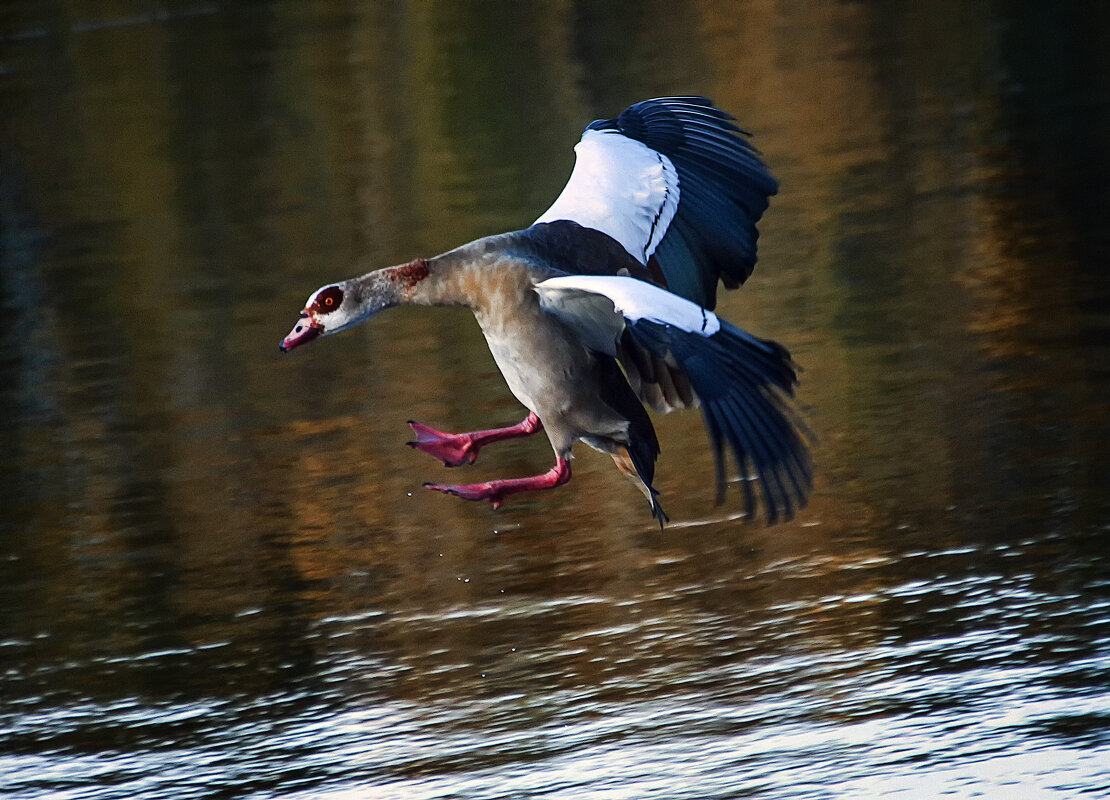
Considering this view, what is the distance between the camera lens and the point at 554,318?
6.77 m

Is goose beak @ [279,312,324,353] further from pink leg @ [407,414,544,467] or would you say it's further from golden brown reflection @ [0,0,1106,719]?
golden brown reflection @ [0,0,1106,719]

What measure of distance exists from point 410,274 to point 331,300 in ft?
1.02

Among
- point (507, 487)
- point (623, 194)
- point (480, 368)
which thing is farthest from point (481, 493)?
point (480, 368)

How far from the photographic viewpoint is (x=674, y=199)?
7367 millimetres

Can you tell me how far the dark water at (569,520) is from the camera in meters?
6.59

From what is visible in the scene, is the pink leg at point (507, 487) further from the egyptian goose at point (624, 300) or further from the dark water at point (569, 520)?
the dark water at point (569, 520)

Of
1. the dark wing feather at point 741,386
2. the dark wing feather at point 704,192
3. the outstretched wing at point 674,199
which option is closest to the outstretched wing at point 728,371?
the dark wing feather at point 741,386

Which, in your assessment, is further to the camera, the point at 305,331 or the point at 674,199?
the point at 674,199

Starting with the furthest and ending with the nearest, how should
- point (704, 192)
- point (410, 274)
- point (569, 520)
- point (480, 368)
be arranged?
point (480, 368)
point (569, 520)
point (704, 192)
point (410, 274)

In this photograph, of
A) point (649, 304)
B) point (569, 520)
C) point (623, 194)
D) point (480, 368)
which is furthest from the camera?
point (480, 368)

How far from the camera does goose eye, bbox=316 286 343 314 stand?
277 inches

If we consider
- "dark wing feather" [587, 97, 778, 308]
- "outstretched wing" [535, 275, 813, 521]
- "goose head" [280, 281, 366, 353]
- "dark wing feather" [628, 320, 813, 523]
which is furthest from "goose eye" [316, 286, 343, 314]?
"dark wing feather" [628, 320, 813, 523]

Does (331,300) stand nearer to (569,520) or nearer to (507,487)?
(507,487)

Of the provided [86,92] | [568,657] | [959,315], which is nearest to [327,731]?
[568,657]
